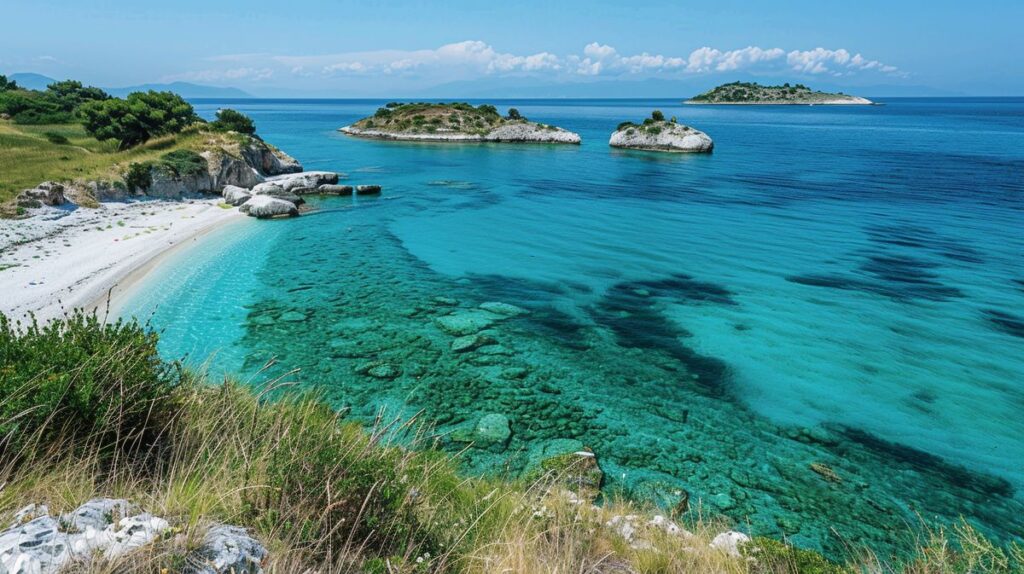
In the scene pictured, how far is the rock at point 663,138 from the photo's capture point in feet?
264

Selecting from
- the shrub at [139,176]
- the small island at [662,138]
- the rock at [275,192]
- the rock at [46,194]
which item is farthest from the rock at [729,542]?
the small island at [662,138]

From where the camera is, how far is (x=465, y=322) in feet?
64.0

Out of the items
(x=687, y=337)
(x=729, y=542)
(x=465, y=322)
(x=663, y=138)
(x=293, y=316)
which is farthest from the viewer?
(x=663, y=138)

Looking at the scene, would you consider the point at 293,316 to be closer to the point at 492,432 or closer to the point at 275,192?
the point at 492,432

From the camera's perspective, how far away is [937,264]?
89.1ft

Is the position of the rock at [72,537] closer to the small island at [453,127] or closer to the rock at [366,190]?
the rock at [366,190]

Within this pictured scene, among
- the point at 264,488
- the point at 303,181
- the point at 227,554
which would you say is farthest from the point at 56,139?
the point at 227,554

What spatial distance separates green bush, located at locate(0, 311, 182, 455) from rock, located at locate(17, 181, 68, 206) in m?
29.2

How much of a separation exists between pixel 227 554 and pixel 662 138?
294ft

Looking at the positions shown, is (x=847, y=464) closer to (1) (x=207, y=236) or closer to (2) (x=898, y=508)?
(2) (x=898, y=508)

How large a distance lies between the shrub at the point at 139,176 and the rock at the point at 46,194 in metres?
5.82

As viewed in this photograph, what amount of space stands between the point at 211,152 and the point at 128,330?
41233mm

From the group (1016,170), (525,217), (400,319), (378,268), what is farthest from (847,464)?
(1016,170)

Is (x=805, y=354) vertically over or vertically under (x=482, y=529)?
under
